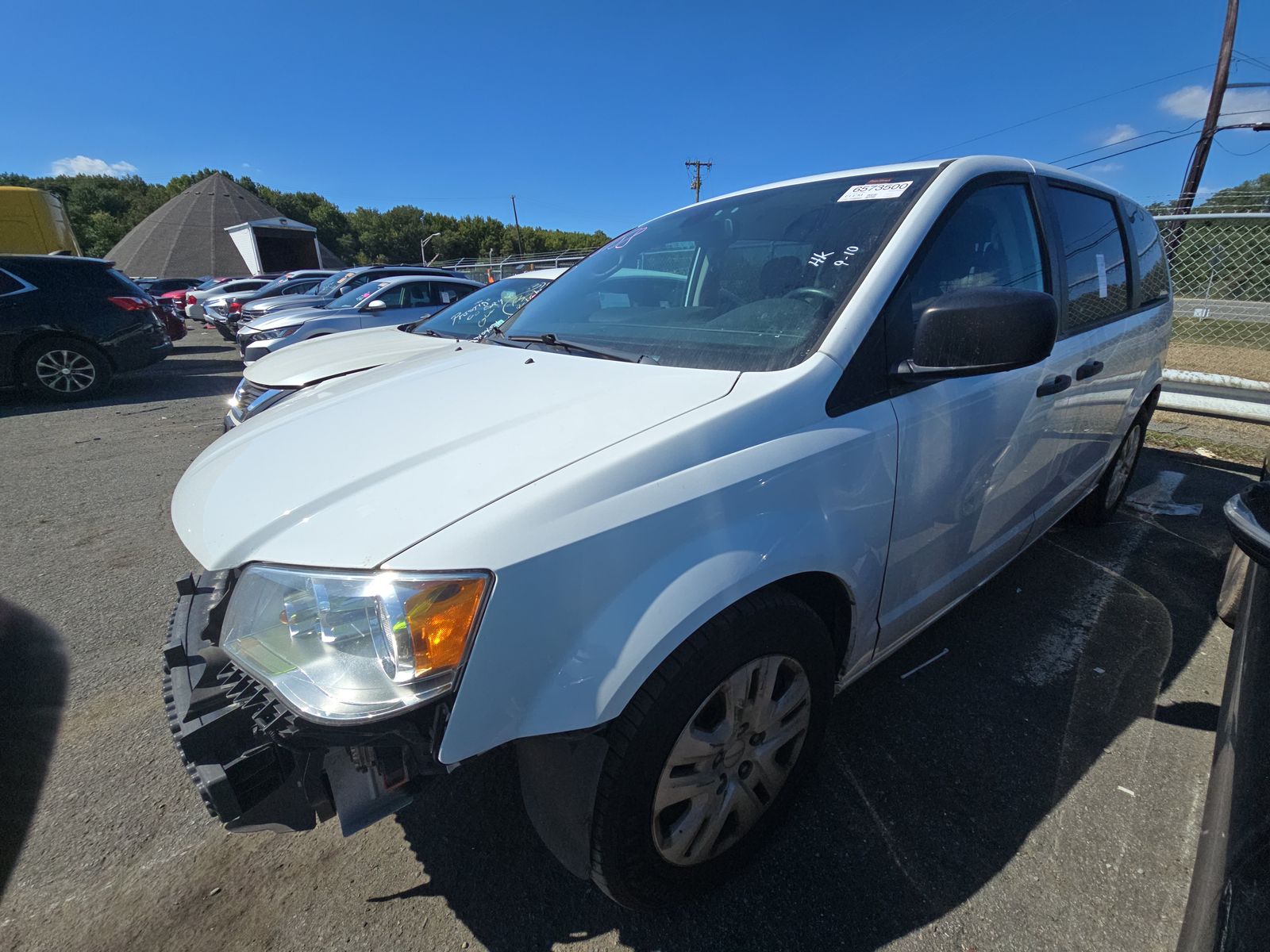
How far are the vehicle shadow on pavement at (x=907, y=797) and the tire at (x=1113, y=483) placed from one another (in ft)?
2.27

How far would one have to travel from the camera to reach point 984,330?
157cm

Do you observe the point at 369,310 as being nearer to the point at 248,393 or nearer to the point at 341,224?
the point at 248,393

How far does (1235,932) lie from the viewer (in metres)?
0.93

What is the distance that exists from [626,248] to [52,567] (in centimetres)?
361

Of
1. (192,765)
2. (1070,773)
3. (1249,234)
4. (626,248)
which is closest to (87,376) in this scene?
(626,248)

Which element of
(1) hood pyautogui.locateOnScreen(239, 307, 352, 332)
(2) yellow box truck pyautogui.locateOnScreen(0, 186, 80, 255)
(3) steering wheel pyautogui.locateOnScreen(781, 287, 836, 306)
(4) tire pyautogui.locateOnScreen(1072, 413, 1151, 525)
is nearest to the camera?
(3) steering wheel pyautogui.locateOnScreen(781, 287, 836, 306)

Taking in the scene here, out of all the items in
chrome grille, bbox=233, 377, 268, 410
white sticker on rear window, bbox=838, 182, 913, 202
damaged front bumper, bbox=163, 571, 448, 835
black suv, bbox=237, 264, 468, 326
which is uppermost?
black suv, bbox=237, 264, 468, 326

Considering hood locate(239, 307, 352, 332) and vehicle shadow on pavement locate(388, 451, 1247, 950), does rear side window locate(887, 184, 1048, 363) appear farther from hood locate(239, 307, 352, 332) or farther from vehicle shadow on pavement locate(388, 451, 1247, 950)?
hood locate(239, 307, 352, 332)

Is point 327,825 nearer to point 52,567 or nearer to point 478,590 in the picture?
point 478,590

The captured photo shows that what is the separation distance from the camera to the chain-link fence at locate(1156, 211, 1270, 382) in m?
6.52

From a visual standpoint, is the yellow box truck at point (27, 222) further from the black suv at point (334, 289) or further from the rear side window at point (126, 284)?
the rear side window at point (126, 284)

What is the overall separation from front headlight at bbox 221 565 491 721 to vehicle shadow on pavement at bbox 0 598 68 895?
1.43 meters

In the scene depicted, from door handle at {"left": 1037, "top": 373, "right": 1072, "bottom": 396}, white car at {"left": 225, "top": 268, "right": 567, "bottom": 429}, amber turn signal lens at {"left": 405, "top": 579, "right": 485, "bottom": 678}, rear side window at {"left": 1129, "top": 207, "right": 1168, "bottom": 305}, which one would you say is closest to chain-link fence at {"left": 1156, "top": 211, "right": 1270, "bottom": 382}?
rear side window at {"left": 1129, "top": 207, "right": 1168, "bottom": 305}

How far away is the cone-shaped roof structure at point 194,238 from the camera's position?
43.6 meters
